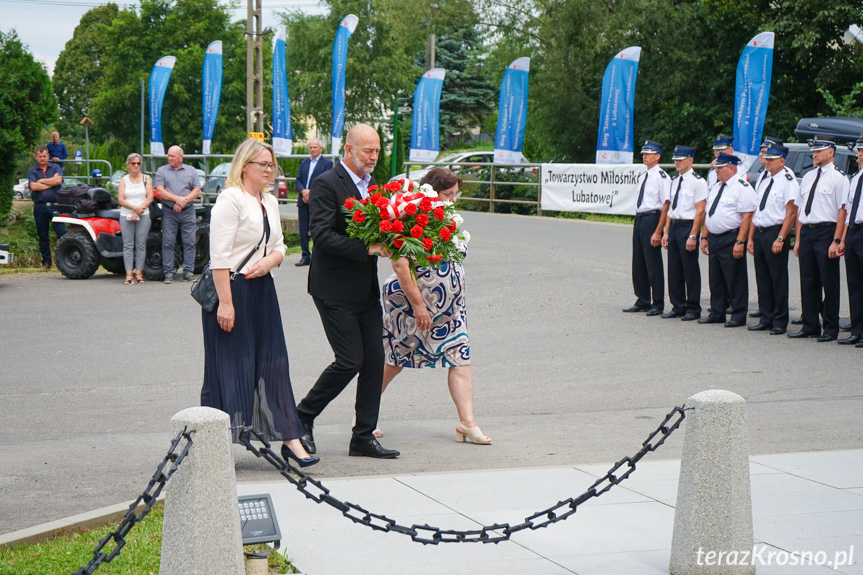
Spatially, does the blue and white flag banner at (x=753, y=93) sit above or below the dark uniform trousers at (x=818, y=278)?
above

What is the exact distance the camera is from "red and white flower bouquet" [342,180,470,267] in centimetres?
628

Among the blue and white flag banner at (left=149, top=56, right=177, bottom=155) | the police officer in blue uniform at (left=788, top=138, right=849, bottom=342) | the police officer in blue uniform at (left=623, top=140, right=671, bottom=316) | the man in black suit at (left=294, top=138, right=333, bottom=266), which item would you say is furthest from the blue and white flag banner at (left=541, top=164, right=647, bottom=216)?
the blue and white flag banner at (left=149, top=56, right=177, bottom=155)

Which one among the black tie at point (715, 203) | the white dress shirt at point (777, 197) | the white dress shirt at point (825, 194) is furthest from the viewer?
the black tie at point (715, 203)

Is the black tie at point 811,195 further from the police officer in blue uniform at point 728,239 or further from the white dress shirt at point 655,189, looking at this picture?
the white dress shirt at point 655,189

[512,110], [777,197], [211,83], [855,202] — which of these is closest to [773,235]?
[777,197]

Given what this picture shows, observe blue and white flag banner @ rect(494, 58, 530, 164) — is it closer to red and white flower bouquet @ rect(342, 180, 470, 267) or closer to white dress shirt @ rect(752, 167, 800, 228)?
white dress shirt @ rect(752, 167, 800, 228)

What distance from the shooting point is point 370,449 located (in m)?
6.61

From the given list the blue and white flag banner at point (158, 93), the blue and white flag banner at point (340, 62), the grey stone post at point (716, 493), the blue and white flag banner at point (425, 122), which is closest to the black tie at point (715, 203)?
the grey stone post at point (716, 493)

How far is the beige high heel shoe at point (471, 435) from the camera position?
6.98 meters

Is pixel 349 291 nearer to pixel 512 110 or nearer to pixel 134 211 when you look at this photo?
pixel 134 211

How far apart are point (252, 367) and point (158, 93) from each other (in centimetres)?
2920

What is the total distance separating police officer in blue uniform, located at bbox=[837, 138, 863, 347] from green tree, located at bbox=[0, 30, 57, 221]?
1463 centimetres

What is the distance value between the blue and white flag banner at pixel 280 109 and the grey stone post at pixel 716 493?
2448 cm

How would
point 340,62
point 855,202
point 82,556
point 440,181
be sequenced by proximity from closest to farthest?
point 82,556, point 440,181, point 855,202, point 340,62
